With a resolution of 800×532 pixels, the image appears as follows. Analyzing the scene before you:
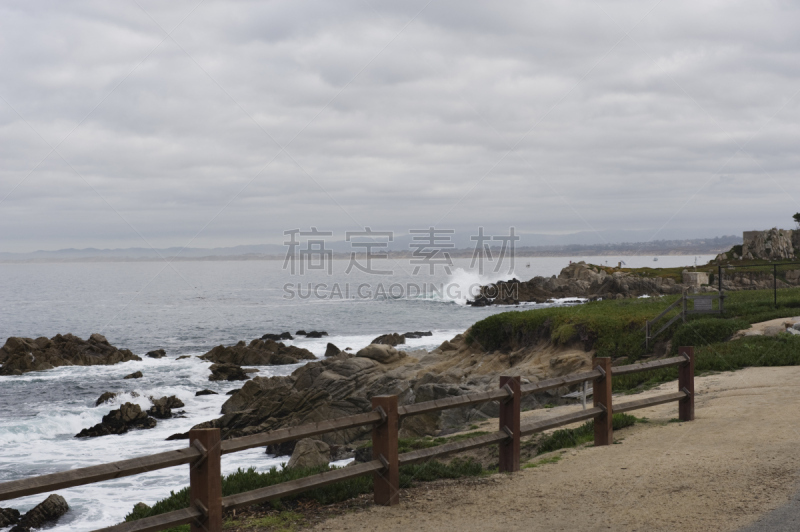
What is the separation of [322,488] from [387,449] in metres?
1.28

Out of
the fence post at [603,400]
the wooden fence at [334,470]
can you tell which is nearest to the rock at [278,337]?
the fence post at [603,400]

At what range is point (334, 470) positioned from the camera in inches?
319

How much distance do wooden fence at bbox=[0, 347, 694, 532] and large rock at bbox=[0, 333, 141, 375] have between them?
4164cm

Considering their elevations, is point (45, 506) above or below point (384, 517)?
below

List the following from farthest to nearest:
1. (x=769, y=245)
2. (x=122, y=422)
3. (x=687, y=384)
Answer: (x=769, y=245), (x=122, y=422), (x=687, y=384)

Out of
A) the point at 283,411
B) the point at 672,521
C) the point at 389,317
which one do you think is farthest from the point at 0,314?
the point at 672,521

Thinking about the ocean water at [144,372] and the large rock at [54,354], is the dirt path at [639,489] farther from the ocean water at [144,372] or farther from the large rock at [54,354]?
the large rock at [54,354]

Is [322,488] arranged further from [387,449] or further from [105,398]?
[105,398]

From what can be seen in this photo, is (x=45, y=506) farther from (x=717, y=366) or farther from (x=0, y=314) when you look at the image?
(x=0, y=314)

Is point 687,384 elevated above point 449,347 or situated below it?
above

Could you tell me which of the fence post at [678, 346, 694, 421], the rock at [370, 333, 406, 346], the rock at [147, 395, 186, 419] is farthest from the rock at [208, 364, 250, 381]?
the fence post at [678, 346, 694, 421]

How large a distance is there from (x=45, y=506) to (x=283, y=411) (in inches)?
372

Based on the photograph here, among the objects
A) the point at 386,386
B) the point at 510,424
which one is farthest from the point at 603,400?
the point at 386,386

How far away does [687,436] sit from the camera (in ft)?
37.5
